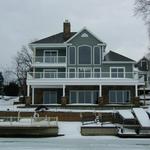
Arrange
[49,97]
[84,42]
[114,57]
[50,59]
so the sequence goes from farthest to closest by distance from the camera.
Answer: [114,57] < [84,42] < [50,59] < [49,97]

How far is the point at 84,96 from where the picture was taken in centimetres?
6062

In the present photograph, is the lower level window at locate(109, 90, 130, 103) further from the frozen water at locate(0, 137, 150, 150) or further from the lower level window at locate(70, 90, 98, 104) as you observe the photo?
the frozen water at locate(0, 137, 150, 150)

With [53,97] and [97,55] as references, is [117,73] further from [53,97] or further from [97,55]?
[53,97]

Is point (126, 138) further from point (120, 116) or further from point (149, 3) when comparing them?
point (149, 3)

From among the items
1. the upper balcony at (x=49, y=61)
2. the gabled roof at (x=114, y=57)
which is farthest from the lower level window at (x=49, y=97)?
the gabled roof at (x=114, y=57)

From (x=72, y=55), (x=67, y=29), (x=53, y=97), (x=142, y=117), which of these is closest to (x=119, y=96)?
(x=72, y=55)

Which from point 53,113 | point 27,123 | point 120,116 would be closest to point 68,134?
point 27,123

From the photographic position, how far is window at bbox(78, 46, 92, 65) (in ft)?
207

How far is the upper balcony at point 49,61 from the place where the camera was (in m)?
62.1

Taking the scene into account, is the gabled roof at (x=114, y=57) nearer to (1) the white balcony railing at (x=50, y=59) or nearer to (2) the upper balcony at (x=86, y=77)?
(2) the upper balcony at (x=86, y=77)

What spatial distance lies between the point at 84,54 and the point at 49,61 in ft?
15.8

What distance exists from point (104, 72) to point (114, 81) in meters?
2.21

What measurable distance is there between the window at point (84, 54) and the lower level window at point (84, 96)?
456 centimetres

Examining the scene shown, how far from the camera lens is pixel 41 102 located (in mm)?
61125
